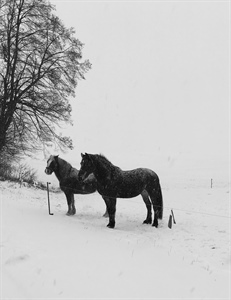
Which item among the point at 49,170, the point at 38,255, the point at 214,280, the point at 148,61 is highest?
the point at 148,61

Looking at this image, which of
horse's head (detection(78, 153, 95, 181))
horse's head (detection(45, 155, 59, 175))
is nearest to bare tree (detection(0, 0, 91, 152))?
horse's head (detection(45, 155, 59, 175))

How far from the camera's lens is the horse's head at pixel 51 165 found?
10.0 m

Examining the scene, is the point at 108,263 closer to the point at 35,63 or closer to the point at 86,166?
the point at 86,166

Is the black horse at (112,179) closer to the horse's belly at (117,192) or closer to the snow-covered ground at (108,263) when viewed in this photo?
the horse's belly at (117,192)

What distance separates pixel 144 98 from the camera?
83.3m

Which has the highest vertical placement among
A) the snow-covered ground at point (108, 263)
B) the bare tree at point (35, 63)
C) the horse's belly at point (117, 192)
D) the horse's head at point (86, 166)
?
the bare tree at point (35, 63)

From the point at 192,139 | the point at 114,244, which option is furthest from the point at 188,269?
the point at 192,139

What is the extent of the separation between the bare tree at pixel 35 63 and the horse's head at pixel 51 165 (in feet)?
19.5

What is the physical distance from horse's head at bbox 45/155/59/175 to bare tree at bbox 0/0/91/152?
593cm

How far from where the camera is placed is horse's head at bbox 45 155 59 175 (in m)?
10.0

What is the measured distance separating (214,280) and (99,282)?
7.40 feet

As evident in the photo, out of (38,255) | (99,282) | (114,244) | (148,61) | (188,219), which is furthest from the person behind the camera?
(148,61)

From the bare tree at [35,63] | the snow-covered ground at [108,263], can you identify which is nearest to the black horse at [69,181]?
the snow-covered ground at [108,263]

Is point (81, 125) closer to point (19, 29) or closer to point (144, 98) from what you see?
point (144, 98)
